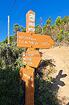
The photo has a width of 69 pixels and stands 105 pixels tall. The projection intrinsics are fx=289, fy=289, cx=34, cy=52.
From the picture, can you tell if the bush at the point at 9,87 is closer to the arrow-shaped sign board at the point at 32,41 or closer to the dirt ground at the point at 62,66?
the arrow-shaped sign board at the point at 32,41

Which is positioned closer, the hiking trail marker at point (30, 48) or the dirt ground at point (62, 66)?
the hiking trail marker at point (30, 48)

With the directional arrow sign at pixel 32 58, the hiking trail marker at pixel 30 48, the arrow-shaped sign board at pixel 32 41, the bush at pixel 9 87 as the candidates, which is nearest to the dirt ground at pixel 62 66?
the bush at pixel 9 87

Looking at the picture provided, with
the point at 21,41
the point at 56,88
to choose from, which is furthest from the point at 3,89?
the point at 56,88

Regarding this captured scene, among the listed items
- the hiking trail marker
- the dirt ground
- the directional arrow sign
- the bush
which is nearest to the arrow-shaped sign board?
the hiking trail marker

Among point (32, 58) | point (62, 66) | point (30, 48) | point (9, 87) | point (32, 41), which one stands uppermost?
point (32, 41)

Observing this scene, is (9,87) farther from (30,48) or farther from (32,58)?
(30,48)

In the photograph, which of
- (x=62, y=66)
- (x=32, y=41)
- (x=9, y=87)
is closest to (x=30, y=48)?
(x=32, y=41)

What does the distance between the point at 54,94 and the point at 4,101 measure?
8.20 ft

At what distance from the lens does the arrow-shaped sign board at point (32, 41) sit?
8.38 metres

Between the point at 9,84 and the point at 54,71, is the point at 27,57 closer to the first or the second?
the point at 9,84

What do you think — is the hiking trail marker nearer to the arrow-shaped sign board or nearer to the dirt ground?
the arrow-shaped sign board

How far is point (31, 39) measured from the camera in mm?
8547

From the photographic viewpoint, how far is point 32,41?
28.1 feet

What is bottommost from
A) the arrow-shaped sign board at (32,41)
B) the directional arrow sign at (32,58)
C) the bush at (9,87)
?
the bush at (9,87)
